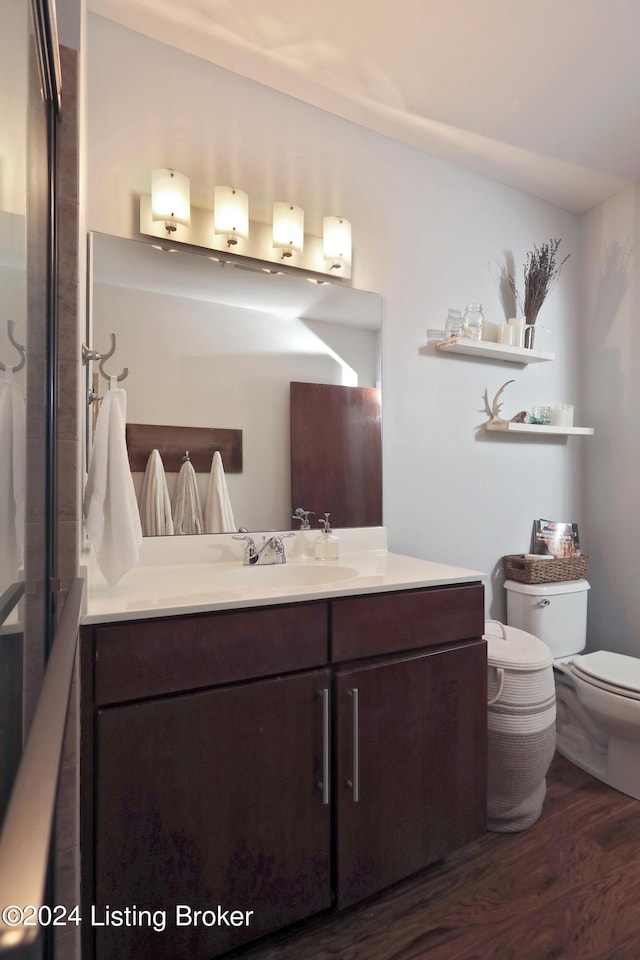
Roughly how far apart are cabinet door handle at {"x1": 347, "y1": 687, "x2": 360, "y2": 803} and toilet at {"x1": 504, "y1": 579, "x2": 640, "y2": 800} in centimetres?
110

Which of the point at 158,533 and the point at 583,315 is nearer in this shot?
the point at 158,533

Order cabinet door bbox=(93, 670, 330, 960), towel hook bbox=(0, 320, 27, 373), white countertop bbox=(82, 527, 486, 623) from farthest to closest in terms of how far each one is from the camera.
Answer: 1. white countertop bbox=(82, 527, 486, 623)
2. cabinet door bbox=(93, 670, 330, 960)
3. towel hook bbox=(0, 320, 27, 373)

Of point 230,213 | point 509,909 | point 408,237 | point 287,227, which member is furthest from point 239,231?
point 509,909

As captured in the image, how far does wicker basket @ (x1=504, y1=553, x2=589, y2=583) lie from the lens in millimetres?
2330

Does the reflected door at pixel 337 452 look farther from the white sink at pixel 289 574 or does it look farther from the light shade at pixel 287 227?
the light shade at pixel 287 227

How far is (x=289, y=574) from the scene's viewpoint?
1707 millimetres

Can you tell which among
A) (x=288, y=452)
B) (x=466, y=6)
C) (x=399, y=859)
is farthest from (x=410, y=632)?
(x=466, y=6)

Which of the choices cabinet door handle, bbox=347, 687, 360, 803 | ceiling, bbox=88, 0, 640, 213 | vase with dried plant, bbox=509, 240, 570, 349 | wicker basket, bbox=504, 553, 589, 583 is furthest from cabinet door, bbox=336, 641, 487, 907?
ceiling, bbox=88, 0, 640, 213

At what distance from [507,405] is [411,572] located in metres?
1.31

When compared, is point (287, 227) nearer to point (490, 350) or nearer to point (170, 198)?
point (170, 198)

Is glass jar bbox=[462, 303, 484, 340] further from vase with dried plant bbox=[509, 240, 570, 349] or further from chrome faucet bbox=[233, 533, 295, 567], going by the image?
chrome faucet bbox=[233, 533, 295, 567]

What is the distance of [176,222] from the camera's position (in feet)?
5.63

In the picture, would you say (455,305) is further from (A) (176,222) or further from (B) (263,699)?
(B) (263,699)

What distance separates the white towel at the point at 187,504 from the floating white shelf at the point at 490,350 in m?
1.21
